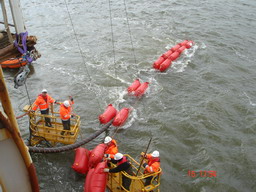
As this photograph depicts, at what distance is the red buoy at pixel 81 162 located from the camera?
26.2ft


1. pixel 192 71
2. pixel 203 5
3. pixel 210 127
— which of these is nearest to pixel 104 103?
pixel 210 127

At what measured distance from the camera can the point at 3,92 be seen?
2275 mm

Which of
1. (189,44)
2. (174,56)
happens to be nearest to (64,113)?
(174,56)

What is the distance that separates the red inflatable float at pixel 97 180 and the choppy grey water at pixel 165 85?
1283mm

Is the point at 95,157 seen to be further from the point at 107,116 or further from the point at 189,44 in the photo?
the point at 189,44

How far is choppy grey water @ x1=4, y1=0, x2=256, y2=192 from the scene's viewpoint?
31.1 ft

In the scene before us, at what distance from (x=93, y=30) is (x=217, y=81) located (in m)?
12.1

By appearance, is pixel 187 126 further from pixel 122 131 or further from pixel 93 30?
pixel 93 30

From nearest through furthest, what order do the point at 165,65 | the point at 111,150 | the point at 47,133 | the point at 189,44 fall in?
the point at 111,150 → the point at 47,133 → the point at 165,65 → the point at 189,44

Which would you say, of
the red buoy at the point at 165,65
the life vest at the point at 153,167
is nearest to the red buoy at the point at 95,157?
the life vest at the point at 153,167

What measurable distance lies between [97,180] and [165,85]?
8691 mm

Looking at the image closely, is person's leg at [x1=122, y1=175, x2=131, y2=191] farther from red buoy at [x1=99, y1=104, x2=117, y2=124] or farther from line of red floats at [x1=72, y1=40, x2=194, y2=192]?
red buoy at [x1=99, y1=104, x2=117, y2=124]

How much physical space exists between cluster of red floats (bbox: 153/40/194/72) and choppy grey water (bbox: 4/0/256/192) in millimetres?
429

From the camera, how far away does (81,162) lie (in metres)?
8.09
